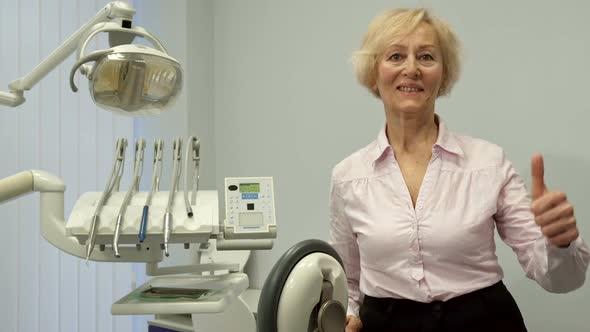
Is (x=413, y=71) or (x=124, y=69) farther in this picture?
(x=413, y=71)

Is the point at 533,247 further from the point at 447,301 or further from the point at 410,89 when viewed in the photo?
the point at 410,89

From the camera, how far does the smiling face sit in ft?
5.11

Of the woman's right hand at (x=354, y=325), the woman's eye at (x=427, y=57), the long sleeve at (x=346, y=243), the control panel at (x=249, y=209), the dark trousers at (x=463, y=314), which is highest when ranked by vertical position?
the woman's eye at (x=427, y=57)

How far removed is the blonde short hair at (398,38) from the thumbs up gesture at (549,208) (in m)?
0.64

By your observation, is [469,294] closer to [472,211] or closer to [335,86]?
[472,211]

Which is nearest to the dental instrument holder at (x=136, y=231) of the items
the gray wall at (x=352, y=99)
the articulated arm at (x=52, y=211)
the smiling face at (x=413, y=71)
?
the articulated arm at (x=52, y=211)

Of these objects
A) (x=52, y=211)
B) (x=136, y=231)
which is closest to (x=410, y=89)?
(x=136, y=231)

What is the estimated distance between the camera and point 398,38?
159cm

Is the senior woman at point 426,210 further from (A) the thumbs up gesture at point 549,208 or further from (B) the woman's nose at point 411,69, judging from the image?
(A) the thumbs up gesture at point 549,208

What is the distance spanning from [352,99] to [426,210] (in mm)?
1138

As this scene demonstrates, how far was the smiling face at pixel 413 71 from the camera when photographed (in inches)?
61.3

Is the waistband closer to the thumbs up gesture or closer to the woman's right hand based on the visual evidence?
the woman's right hand

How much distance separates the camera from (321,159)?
8.69 ft

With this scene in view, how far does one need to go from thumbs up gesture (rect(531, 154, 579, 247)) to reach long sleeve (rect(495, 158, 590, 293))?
5.0 inches
